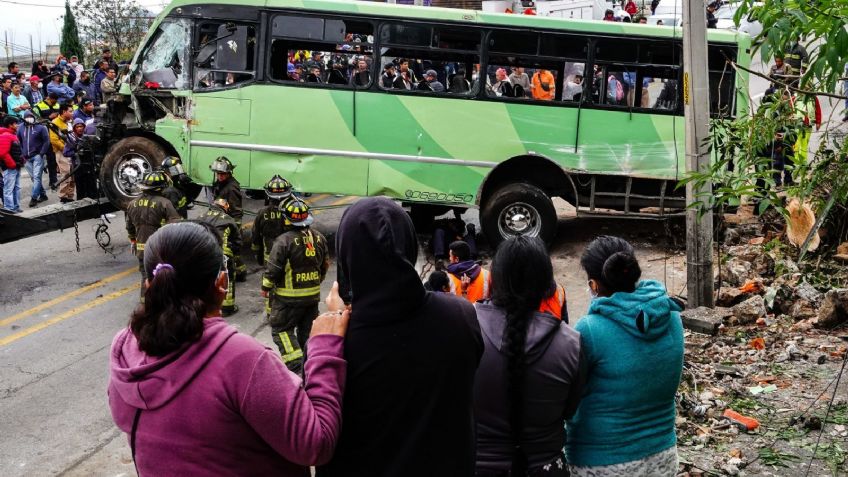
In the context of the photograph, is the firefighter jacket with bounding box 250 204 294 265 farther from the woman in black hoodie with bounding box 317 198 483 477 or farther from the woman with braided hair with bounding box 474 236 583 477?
the woman in black hoodie with bounding box 317 198 483 477

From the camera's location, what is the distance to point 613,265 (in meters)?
3.44

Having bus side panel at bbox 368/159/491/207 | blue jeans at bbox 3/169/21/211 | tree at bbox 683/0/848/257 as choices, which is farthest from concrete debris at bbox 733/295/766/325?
blue jeans at bbox 3/169/21/211

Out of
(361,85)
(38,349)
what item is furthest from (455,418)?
(361,85)

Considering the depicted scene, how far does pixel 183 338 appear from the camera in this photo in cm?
247

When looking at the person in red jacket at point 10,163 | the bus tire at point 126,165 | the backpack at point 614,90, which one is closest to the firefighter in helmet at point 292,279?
the bus tire at point 126,165

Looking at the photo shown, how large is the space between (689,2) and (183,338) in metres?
6.12

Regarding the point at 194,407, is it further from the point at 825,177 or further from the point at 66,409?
the point at 66,409

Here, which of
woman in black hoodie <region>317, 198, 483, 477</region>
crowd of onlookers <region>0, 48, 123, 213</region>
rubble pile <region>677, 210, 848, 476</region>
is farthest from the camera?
crowd of onlookers <region>0, 48, 123, 213</region>

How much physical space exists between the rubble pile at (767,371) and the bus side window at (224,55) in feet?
21.4

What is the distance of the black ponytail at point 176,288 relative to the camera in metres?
2.46

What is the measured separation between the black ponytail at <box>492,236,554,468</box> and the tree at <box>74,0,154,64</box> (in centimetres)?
2577

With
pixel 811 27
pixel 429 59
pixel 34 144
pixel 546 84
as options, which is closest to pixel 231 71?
pixel 429 59

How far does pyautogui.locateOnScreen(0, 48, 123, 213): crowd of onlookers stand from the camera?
546 inches

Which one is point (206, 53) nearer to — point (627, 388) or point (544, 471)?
point (627, 388)
